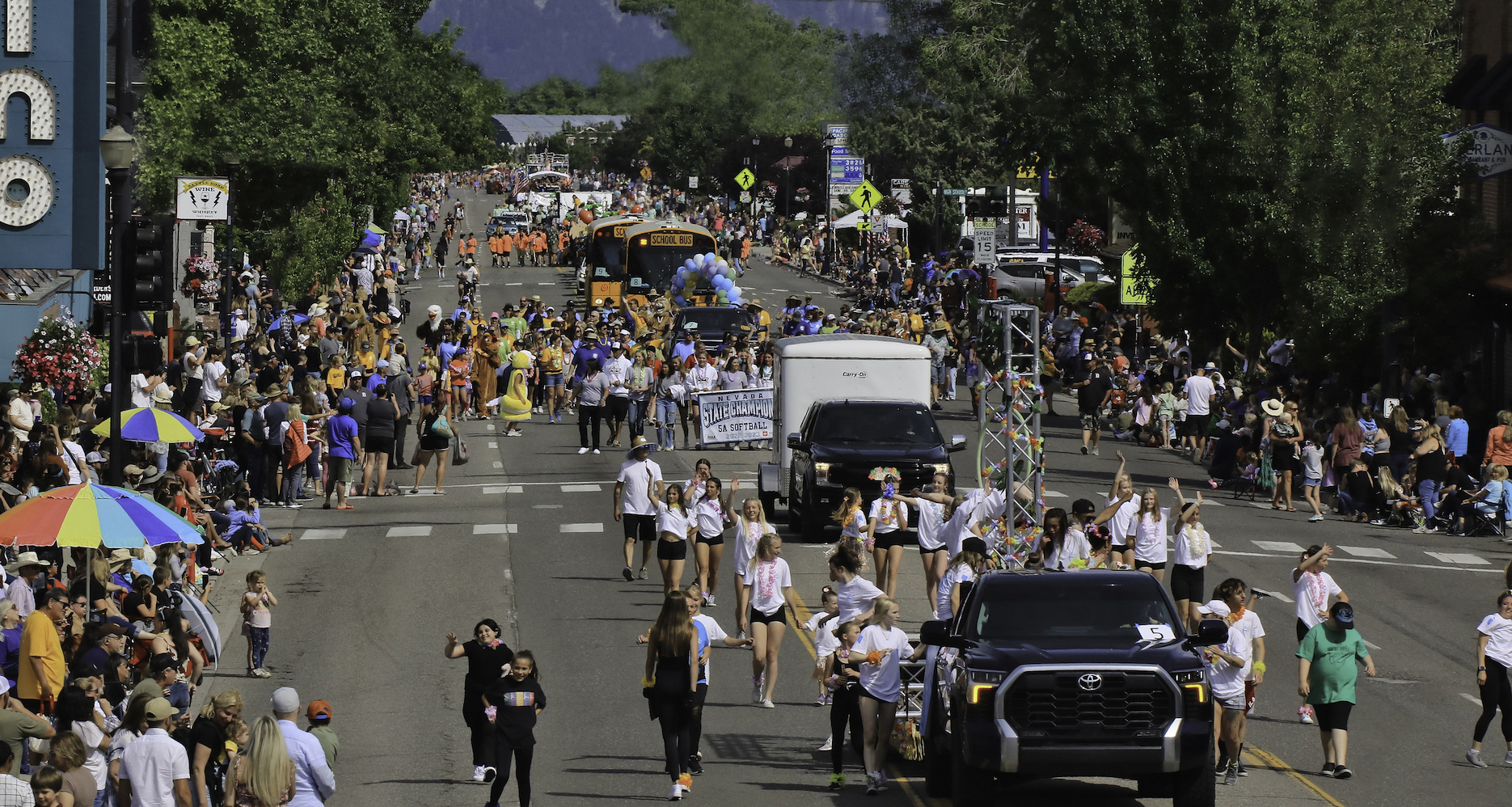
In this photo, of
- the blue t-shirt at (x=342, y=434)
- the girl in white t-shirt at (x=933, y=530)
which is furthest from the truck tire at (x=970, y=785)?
the blue t-shirt at (x=342, y=434)

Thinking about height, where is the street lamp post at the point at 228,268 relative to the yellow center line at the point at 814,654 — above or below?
above

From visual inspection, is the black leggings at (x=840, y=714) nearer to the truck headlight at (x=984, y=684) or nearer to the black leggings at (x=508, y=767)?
the truck headlight at (x=984, y=684)

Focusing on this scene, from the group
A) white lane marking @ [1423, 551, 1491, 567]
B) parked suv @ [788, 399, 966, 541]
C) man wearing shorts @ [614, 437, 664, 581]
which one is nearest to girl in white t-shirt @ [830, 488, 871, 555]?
man wearing shorts @ [614, 437, 664, 581]

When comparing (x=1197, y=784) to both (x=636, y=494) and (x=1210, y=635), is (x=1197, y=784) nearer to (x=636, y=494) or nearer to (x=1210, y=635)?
(x=1210, y=635)

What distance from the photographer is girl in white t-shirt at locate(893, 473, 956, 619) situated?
65.9 ft

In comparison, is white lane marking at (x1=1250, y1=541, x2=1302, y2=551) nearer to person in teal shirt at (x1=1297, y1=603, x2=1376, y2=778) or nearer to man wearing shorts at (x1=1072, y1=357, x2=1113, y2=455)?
man wearing shorts at (x1=1072, y1=357, x2=1113, y2=455)

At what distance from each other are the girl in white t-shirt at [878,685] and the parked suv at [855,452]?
9.38m

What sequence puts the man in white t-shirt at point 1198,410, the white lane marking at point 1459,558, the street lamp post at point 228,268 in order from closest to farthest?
the white lane marking at point 1459,558 → the man in white t-shirt at point 1198,410 → the street lamp post at point 228,268

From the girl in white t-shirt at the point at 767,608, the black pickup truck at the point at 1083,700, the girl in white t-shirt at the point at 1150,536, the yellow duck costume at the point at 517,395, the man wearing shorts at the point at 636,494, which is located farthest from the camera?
→ the yellow duck costume at the point at 517,395

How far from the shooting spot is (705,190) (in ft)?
373

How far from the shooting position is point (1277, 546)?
26.4m

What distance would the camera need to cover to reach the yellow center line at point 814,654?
14.3 m

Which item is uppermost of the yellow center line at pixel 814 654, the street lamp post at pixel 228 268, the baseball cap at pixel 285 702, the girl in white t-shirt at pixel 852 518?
the street lamp post at pixel 228 268

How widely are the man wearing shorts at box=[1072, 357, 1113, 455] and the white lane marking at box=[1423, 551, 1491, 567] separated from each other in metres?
9.29
